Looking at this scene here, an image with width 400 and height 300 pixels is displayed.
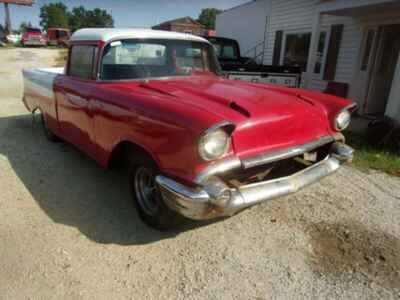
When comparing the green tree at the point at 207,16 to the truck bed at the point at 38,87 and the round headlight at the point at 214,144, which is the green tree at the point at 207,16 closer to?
the truck bed at the point at 38,87

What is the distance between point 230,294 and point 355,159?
347cm

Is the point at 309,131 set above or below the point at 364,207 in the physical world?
above

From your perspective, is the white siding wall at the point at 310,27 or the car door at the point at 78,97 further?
the white siding wall at the point at 310,27

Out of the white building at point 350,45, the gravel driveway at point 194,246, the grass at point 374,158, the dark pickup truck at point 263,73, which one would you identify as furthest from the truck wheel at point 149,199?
the white building at point 350,45

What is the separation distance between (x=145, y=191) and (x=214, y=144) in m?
1.07

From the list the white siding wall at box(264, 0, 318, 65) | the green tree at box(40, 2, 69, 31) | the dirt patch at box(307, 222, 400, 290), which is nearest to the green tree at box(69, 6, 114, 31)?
the green tree at box(40, 2, 69, 31)

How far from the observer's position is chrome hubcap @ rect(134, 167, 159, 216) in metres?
2.89

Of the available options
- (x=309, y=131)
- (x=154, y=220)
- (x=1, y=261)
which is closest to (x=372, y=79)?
(x=309, y=131)

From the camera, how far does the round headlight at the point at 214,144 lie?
7.02 ft

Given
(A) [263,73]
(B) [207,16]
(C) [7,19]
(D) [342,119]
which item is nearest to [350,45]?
(A) [263,73]

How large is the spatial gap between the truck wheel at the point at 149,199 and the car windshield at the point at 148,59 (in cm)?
108

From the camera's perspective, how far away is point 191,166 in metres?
2.19

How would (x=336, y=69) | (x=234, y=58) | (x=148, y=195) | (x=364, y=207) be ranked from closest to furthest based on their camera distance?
(x=148, y=195) < (x=364, y=207) < (x=336, y=69) < (x=234, y=58)

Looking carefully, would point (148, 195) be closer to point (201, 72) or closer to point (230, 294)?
point (230, 294)
